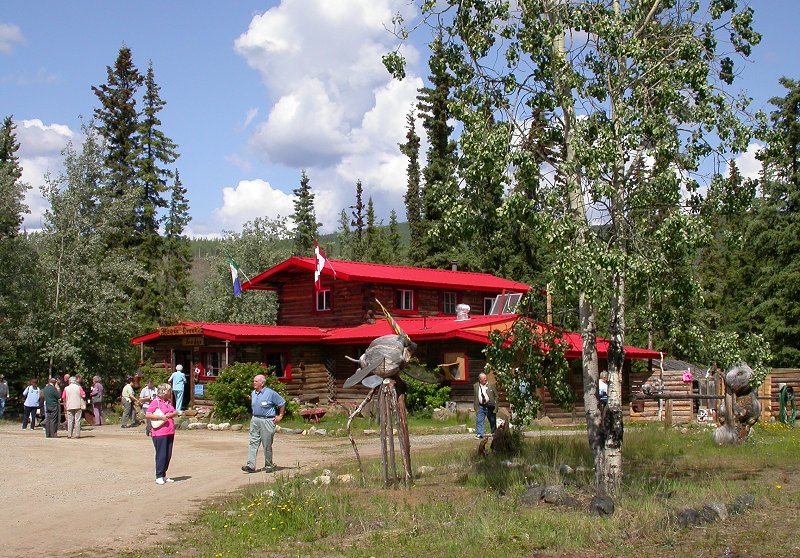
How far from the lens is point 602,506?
33.8 feet

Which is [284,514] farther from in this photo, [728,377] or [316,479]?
[728,377]

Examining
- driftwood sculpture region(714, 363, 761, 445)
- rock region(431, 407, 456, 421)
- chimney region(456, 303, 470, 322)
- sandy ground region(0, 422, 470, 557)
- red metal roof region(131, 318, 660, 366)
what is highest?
chimney region(456, 303, 470, 322)

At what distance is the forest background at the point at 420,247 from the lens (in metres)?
11.7

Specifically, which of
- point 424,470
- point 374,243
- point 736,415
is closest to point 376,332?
point 736,415

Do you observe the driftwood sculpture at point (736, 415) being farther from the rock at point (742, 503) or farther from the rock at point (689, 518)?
the rock at point (689, 518)

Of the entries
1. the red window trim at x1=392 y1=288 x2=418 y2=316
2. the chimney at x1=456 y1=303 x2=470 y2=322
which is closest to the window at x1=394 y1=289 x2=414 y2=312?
the red window trim at x1=392 y1=288 x2=418 y2=316

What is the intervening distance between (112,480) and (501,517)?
813 centimetres

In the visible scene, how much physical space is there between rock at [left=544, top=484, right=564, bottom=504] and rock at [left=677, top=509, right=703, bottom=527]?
186 cm

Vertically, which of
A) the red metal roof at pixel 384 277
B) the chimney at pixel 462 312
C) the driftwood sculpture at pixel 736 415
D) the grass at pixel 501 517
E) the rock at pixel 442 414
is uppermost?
the red metal roof at pixel 384 277

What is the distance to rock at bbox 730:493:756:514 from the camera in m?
10.3

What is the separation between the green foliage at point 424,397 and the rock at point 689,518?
60.1 ft

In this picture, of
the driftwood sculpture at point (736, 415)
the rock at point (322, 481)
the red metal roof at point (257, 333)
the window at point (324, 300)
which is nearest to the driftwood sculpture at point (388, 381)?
the rock at point (322, 481)

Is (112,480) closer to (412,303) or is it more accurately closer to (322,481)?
(322,481)

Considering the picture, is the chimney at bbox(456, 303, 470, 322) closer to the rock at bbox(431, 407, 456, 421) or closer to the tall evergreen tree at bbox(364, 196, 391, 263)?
the rock at bbox(431, 407, 456, 421)
